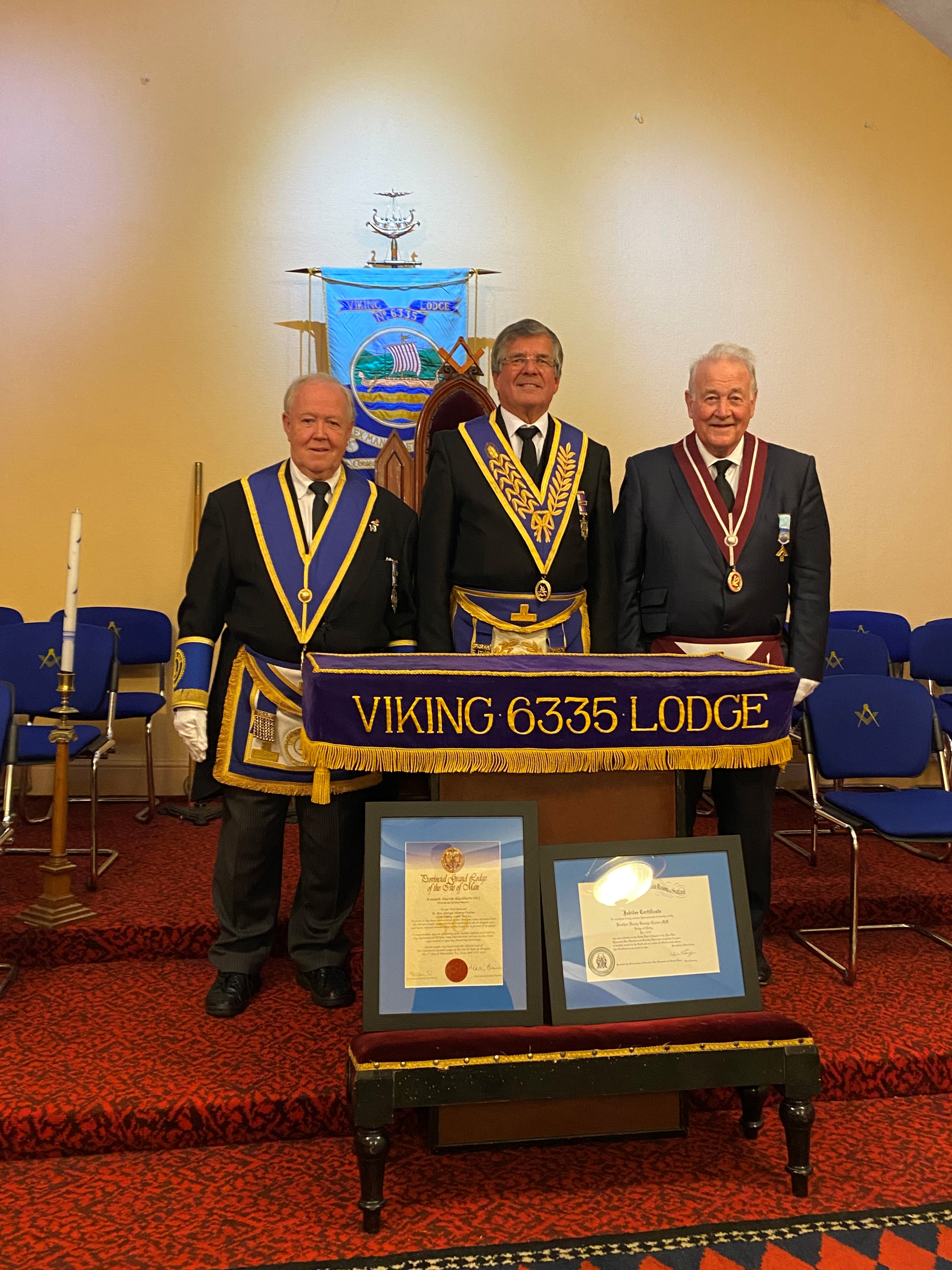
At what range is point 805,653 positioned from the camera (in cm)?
289

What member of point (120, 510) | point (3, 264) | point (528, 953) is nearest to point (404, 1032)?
point (528, 953)

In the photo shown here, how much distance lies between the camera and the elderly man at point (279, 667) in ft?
8.60

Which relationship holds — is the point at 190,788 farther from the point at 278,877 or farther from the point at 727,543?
the point at 727,543

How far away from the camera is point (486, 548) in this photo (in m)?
2.82

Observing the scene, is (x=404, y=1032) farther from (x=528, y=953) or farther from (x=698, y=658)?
(x=698, y=658)

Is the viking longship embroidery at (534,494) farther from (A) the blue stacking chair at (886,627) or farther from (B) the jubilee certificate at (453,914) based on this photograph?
(A) the blue stacking chair at (886,627)

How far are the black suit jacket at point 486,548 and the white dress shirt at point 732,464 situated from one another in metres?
0.29

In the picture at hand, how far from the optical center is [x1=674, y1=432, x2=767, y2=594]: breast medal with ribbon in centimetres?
285

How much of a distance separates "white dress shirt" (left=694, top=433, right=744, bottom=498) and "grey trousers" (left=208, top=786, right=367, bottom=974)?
135 centimetres

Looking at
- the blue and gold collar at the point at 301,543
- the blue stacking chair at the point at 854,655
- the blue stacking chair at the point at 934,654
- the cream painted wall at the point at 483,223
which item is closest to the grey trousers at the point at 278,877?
the blue and gold collar at the point at 301,543

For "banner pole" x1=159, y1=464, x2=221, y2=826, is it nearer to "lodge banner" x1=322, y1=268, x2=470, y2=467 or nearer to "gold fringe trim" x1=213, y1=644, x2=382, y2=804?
"lodge banner" x1=322, y1=268, x2=470, y2=467

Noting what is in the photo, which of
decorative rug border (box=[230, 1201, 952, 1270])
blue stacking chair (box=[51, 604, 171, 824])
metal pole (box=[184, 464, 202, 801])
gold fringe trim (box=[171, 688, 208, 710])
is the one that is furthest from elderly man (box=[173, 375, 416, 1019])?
metal pole (box=[184, 464, 202, 801])

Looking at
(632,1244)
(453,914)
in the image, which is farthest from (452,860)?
(632,1244)

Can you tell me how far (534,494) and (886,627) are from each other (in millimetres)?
2984
